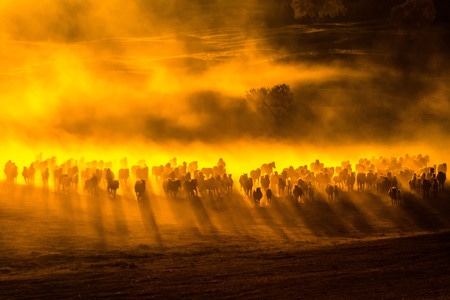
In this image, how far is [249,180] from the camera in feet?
126

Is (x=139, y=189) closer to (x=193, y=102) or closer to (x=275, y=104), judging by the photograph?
(x=275, y=104)

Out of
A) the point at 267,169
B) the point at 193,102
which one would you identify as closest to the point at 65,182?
the point at 267,169

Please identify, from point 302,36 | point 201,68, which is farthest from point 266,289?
point 302,36

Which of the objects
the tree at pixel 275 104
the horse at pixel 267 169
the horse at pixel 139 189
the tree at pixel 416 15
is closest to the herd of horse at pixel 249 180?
the horse at pixel 139 189

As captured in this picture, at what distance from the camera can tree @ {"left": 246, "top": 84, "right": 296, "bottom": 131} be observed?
2464 inches

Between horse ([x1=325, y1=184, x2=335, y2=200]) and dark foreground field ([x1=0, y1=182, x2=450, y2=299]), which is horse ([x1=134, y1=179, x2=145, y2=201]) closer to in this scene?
dark foreground field ([x1=0, y1=182, x2=450, y2=299])

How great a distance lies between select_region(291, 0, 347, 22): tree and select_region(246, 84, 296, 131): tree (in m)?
40.8

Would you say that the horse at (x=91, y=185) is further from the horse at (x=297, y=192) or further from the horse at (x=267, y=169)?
the horse at (x=267, y=169)

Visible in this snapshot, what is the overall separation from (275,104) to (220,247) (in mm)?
35392

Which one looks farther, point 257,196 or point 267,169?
point 267,169

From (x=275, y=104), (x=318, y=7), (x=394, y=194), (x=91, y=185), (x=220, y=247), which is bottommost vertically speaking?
(x=220, y=247)

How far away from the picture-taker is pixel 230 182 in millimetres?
38375

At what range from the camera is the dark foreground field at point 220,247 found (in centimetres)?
2344

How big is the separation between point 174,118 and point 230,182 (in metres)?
24.3
